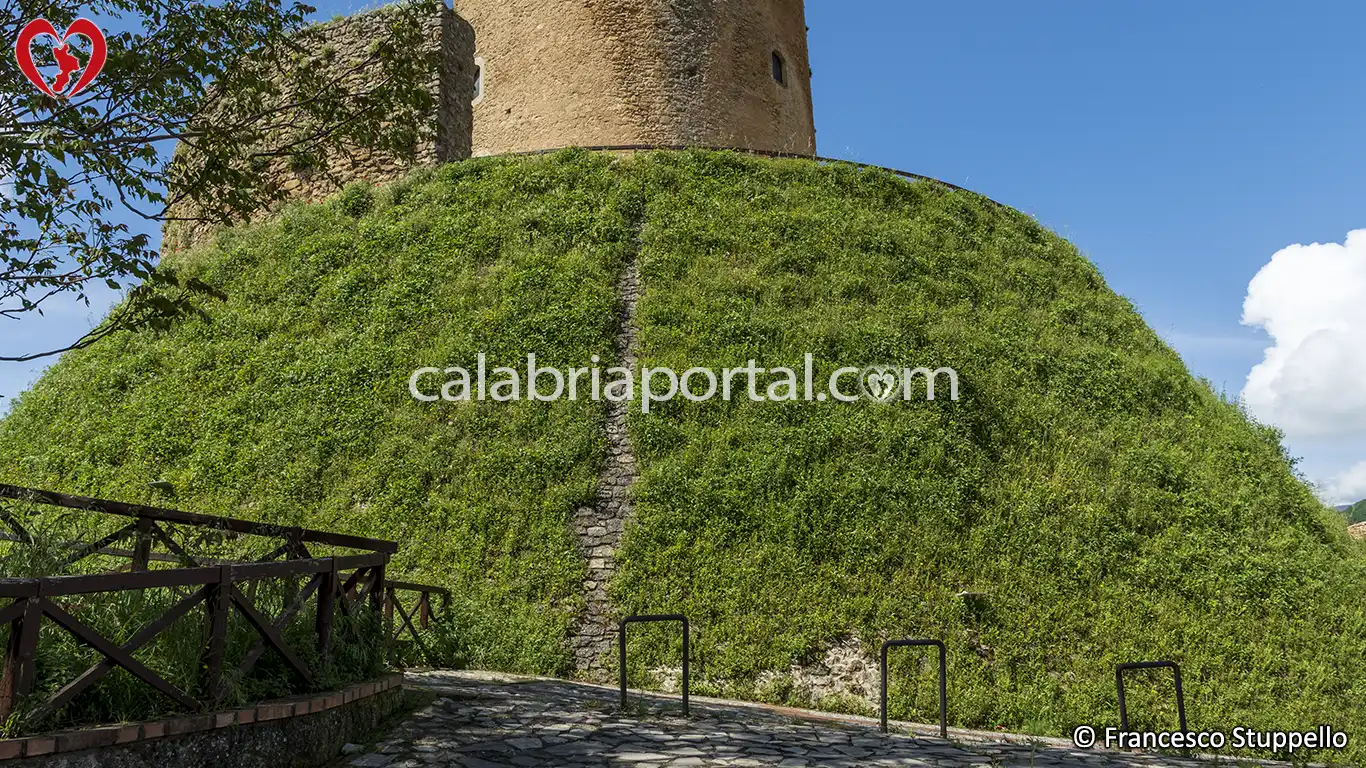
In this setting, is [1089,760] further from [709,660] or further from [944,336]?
[944,336]

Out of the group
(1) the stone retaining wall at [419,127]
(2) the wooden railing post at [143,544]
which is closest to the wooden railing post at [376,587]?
(2) the wooden railing post at [143,544]

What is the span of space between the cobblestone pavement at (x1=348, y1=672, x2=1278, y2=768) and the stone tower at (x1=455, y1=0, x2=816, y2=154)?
621 inches

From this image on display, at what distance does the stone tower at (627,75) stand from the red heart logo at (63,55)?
1537cm

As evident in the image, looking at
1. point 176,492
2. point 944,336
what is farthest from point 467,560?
point 944,336

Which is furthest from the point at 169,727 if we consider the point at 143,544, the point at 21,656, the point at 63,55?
the point at 63,55

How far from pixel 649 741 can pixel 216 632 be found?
8.59 ft

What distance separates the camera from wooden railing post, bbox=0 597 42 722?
365 cm

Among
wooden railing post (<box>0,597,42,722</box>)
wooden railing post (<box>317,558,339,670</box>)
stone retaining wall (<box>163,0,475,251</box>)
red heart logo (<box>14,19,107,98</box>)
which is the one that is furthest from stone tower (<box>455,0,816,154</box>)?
wooden railing post (<box>0,597,42,722</box>)

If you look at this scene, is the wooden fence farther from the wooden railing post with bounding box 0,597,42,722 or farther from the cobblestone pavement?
the cobblestone pavement

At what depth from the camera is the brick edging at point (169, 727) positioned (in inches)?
138

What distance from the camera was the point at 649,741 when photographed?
5.65 meters

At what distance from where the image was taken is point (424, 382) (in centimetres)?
1223

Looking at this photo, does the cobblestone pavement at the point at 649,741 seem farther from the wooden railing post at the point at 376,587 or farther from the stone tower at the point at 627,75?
the stone tower at the point at 627,75

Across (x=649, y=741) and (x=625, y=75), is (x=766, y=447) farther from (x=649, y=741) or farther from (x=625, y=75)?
(x=625, y=75)
